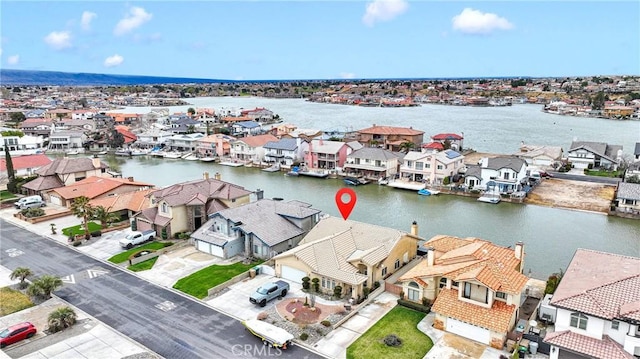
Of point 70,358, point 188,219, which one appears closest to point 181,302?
point 70,358

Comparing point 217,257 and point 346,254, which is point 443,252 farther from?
point 217,257

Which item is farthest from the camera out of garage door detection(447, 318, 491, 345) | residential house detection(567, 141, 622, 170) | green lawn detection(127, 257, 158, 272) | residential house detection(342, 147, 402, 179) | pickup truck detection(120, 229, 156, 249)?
residential house detection(567, 141, 622, 170)

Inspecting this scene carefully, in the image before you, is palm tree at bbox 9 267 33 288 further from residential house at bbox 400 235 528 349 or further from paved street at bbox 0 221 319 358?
residential house at bbox 400 235 528 349

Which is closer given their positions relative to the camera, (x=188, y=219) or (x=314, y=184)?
(x=188, y=219)

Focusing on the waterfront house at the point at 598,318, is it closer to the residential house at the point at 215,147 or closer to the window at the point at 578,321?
the window at the point at 578,321

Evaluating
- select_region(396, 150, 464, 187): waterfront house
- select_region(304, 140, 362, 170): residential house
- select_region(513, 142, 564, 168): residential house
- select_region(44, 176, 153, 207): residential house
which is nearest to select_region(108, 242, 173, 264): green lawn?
select_region(44, 176, 153, 207): residential house

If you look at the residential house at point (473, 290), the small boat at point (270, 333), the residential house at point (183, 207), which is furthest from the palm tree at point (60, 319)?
the residential house at point (473, 290)

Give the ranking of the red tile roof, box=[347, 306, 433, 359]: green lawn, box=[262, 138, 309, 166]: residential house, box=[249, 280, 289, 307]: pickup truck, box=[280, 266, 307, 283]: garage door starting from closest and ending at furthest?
the red tile roof, box=[347, 306, 433, 359]: green lawn, box=[249, 280, 289, 307]: pickup truck, box=[280, 266, 307, 283]: garage door, box=[262, 138, 309, 166]: residential house
